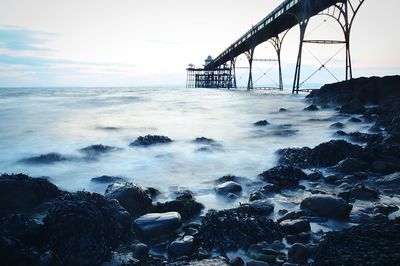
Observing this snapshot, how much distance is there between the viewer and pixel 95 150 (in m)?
7.76

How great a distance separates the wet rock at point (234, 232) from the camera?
305cm

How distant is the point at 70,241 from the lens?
277 centimetres

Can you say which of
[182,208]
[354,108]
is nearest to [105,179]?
[182,208]

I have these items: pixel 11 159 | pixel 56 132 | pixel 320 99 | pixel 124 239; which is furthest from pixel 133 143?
pixel 320 99

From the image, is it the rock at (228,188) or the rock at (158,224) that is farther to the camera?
the rock at (228,188)

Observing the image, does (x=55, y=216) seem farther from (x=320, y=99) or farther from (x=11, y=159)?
(x=320, y=99)

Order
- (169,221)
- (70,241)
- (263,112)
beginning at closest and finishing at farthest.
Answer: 1. (70,241)
2. (169,221)
3. (263,112)

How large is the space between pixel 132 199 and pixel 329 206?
7.63ft

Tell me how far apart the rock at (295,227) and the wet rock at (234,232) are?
0.10m

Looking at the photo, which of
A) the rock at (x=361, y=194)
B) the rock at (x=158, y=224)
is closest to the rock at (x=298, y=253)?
the rock at (x=158, y=224)

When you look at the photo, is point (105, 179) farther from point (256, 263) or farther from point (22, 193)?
point (256, 263)

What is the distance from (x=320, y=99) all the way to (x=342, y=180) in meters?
12.6

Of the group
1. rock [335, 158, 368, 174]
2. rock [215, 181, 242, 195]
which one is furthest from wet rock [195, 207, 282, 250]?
rock [335, 158, 368, 174]

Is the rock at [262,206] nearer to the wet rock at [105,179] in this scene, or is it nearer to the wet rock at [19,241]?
the wet rock at [19,241]
